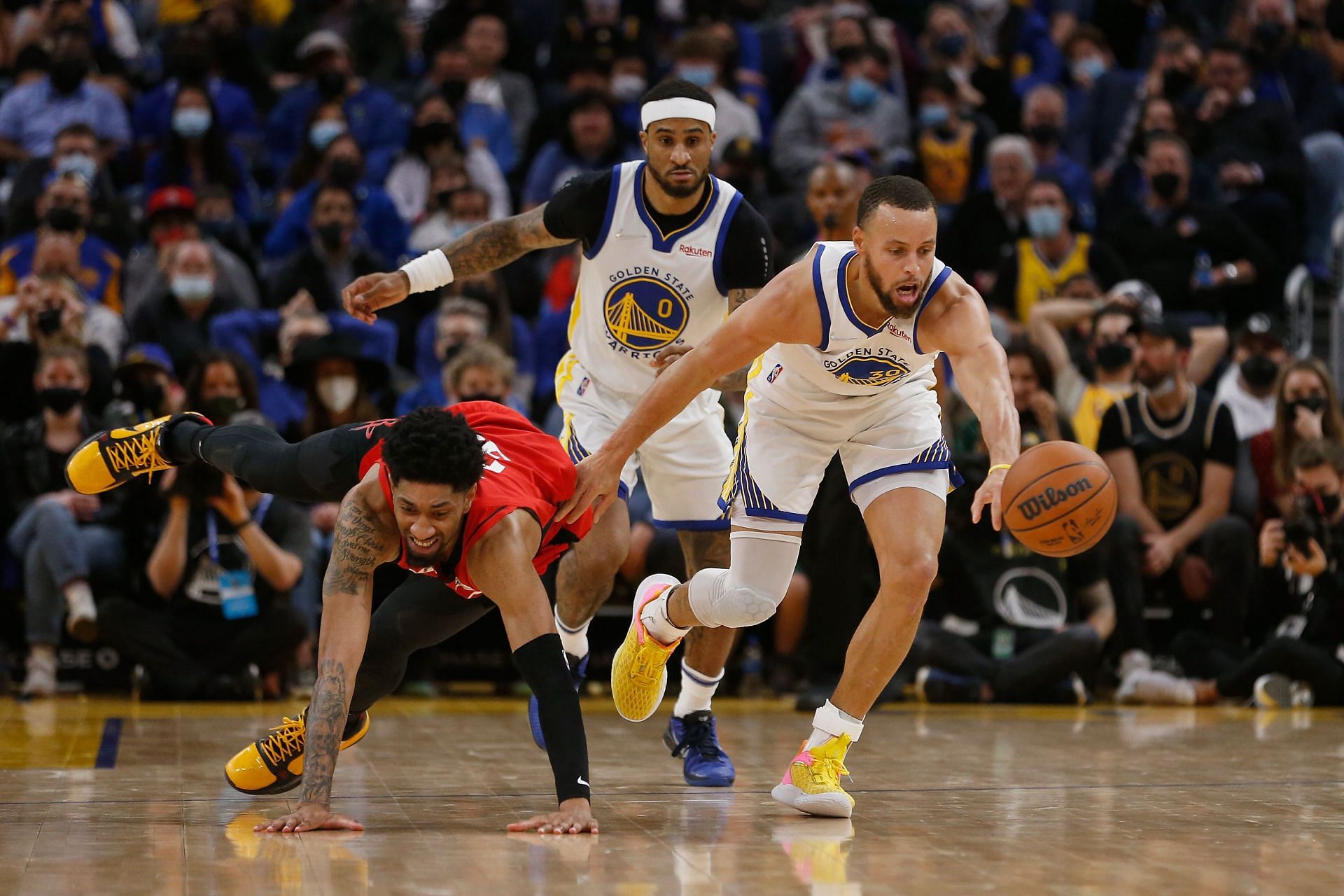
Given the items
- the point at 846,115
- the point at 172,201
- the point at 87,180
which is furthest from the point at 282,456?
the point at 846,115

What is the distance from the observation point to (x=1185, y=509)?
934 cm

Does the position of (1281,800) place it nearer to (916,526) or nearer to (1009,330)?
(916,526)

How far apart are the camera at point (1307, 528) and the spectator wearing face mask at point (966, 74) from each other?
505cm

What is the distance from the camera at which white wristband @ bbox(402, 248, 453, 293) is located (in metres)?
5.95

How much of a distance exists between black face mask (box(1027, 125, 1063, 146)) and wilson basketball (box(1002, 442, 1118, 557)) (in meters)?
8.03

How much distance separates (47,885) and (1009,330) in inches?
290

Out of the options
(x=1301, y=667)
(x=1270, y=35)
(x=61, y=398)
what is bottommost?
(x=1301, y=667)

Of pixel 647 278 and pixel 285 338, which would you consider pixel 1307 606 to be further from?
pixel 285 338

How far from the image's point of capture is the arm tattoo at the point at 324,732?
4453mm

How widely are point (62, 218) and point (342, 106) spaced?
2.91 meters

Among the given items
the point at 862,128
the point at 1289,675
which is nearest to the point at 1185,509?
the point at 1289,675

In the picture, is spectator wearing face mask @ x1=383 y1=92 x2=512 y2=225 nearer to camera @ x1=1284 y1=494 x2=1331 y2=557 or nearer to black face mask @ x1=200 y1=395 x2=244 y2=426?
black face mask @ x1=200 y1=395 x2=244 y2=426

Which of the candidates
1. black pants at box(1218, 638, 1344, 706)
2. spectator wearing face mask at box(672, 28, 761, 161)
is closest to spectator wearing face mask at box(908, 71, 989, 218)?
spectator wearing face mask at box(672, 28, 761, 161)

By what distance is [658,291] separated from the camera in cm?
609
